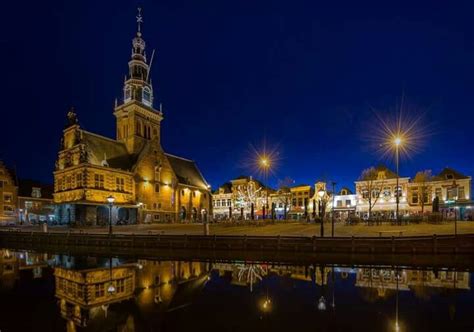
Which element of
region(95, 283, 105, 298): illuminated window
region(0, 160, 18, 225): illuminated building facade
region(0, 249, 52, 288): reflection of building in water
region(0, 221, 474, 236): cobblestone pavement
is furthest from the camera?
region(0, 160, 18, 225): illuminated building facade

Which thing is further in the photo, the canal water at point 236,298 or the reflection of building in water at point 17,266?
the reflection of building in water at point 17,266

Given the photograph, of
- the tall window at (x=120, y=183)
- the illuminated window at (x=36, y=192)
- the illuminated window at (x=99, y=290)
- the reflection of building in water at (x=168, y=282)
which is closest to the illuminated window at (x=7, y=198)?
the illuminated window at (x=36, y=192)

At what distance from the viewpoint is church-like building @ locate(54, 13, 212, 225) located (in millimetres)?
50812

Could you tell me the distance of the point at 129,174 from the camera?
2269 inches

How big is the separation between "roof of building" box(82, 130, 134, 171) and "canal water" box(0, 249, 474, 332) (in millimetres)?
35088

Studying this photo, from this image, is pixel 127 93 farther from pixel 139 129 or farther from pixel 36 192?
pixel 36 192

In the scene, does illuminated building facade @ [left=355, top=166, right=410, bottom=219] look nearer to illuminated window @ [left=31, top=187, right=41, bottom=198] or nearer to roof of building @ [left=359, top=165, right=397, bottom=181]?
roof of building @ [left=359, top=165, right=397, bottom=181]

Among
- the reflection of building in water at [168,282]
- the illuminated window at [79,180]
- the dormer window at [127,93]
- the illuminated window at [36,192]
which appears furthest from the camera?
the illuminated window at [36,192]

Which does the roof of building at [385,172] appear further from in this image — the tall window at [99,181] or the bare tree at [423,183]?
the tall window at [99,181]

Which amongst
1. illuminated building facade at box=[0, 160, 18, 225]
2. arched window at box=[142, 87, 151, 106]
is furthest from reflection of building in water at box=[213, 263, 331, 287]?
illuminated building facade at box=[0, 160, 18, 225]

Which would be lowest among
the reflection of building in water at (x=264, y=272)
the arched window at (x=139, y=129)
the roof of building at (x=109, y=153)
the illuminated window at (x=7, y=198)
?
the reflection of building in water at (x=264, y=272)

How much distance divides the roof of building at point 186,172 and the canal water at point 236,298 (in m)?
54.4

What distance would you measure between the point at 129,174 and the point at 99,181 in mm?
6442

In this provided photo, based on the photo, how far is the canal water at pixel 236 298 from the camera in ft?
34.0
